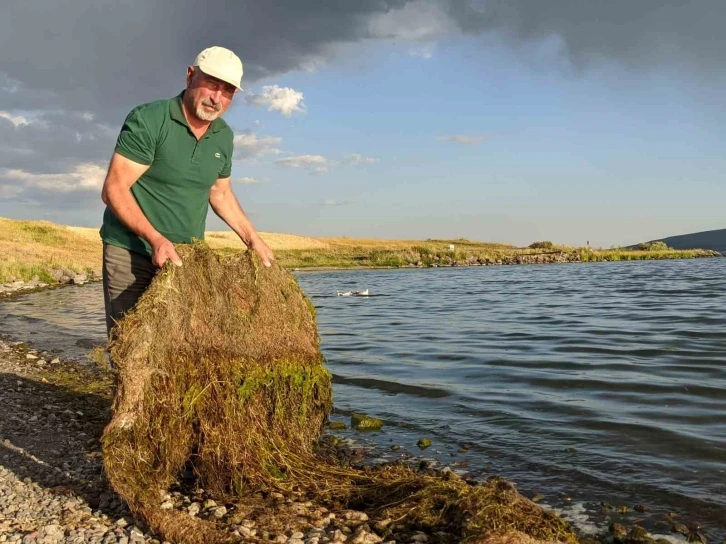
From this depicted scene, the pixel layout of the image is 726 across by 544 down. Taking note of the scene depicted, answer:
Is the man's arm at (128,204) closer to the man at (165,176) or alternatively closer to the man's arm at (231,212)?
the man at (165,176)

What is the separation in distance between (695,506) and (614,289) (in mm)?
21226


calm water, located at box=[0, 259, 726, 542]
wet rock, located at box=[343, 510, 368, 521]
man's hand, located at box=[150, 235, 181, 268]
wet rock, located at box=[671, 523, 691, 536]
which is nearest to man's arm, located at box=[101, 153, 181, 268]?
man's hand, located at box=[150, 235, 181, 268]

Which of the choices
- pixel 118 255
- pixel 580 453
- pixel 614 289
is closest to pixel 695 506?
pixel 580 453

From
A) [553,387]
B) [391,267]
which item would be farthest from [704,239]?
[553,387]

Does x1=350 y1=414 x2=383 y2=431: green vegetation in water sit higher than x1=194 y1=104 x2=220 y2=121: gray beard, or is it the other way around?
x1=194 y1=104 x2=220 y2=121: gray beard

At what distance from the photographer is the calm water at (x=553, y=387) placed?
230 inches

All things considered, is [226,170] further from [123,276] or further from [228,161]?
[123,276]

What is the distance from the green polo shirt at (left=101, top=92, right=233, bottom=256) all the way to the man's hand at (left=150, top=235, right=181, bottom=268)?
430mm

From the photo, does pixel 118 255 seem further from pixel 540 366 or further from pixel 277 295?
pixel 540 366

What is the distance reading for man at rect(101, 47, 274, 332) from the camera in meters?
4.64

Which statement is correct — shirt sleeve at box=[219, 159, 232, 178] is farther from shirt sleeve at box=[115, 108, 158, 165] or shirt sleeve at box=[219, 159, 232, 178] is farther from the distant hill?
the distant hill

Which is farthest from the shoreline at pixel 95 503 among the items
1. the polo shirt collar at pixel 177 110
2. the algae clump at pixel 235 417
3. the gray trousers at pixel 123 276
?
the polo shirt collar at pixel 177 110

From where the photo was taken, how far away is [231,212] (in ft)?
18.8

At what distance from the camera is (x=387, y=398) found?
8.95 m
